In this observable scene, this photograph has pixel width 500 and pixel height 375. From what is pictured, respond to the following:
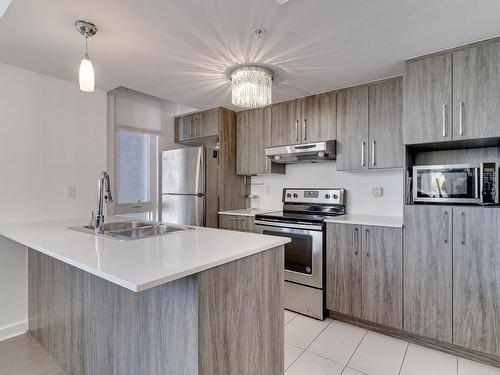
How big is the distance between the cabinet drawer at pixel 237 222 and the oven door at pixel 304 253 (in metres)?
0.34

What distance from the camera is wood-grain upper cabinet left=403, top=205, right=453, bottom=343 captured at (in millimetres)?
2039

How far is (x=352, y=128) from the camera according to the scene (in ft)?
9.07

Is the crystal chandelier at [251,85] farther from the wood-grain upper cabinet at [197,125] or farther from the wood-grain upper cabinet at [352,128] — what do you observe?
the wood-grain upper cabinet at [197,125]

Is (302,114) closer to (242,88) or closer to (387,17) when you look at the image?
(242,88)

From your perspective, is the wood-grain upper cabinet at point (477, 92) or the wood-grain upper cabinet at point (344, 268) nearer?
the wood-grain upper cabinet at point (477, 92)

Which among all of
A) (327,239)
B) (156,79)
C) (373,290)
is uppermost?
(156,79)

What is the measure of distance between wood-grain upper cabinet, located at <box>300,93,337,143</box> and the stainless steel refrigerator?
116 centimetres

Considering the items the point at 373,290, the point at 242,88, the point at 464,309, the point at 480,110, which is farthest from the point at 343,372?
the point at 242,88

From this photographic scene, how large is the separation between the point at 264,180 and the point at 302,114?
3.40 ft

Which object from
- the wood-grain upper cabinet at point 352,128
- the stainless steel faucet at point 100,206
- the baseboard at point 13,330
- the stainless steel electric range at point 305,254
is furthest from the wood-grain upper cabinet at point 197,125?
the baseboard at point 13,330

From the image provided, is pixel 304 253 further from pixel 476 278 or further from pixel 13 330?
pixel 13 330

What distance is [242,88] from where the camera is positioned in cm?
225

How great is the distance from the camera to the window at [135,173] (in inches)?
136

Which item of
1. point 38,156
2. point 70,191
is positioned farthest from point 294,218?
point 38,156
